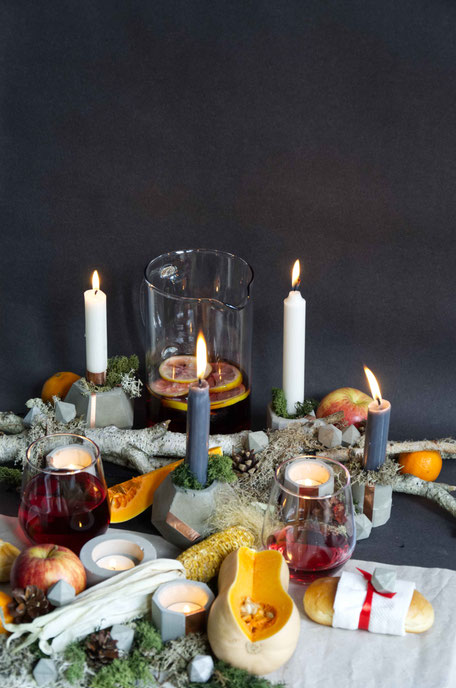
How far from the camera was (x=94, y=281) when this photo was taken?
93.2 inches

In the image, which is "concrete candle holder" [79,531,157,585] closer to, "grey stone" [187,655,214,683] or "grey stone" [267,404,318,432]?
"grey stone" [187,655,214,683]

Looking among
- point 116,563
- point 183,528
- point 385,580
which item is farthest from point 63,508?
point 385,580

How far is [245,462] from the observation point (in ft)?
6.98

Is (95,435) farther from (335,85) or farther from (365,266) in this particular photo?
(335,85)

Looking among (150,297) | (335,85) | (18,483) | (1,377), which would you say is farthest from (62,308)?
(335,85)

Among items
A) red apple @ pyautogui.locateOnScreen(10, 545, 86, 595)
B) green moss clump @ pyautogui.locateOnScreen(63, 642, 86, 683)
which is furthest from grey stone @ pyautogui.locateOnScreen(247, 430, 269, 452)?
green moss clump @ pyautogui.locateOnScreen(63, 642, 86, 683)

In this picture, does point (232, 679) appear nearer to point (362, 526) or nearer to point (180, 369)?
point (362, 526)

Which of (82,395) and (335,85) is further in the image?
(335,85)

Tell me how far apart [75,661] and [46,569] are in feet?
0.54

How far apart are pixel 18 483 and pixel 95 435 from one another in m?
0.20

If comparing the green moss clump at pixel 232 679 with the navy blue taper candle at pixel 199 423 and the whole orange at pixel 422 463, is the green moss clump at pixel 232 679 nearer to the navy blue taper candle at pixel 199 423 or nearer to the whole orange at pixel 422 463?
the navy blue taper candle at pixel 199 423

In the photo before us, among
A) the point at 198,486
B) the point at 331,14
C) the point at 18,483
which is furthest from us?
the point at 331,14

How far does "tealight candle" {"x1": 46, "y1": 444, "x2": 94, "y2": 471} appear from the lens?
1.92 m

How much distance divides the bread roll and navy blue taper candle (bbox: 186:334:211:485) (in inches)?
12.8
